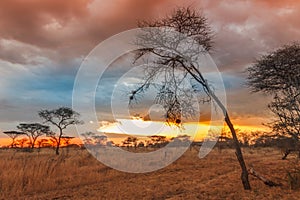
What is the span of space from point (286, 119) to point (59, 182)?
26.5 feet

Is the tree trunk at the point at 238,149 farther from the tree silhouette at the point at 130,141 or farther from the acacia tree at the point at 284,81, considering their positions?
the tree silhouette at the point at 130,141

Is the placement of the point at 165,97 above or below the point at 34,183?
above

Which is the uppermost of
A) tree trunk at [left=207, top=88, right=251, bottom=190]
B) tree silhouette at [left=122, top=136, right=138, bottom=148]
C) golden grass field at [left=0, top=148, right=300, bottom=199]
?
tree silhouette at [left=122, top=136, right=138, bottom=148]

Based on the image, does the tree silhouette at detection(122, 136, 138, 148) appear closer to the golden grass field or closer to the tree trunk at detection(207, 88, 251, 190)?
the golden grass field

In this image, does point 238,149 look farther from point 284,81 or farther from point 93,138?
point 93,138

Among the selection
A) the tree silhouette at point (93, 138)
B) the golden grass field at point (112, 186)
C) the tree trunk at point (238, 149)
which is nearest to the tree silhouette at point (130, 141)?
the tree silhouette at point (93, 138)

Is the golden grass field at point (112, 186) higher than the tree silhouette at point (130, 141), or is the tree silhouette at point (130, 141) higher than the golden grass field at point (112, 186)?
the tree silhouette at point (130, 141)

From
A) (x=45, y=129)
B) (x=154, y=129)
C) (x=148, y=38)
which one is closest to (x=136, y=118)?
(x=154, y=129)

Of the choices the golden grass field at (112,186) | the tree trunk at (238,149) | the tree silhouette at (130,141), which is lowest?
the golden grass field at (112,186)

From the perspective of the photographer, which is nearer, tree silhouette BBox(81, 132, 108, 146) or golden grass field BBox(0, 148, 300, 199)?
Result: golden grass field BBox(0, 148, 300, 199)

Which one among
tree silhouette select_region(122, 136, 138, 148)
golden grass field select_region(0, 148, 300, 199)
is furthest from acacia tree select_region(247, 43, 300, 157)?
tree silhouette select_region(122, 136, 138, 148)

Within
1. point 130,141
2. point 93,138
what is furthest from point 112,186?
Answer: point 93,138

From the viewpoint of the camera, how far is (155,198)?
9234mm

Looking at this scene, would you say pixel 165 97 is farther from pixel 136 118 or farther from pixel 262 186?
pixel 262 186
